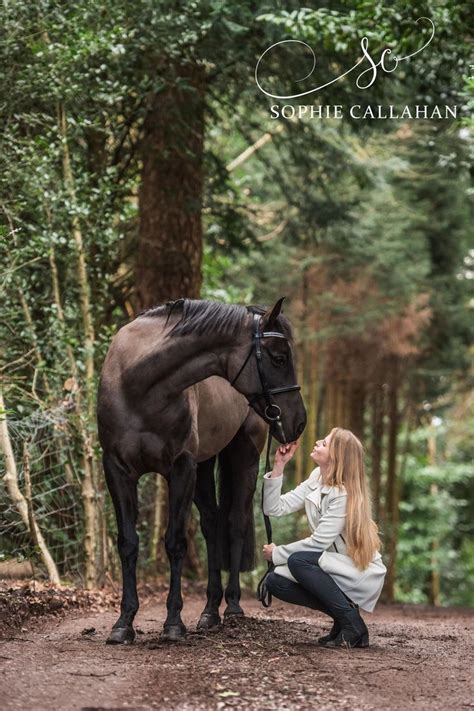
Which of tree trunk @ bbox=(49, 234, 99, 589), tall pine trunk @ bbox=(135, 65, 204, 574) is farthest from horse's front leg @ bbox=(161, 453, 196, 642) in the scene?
tall pine trunk @ bbox=(135, 65, 204, 574)

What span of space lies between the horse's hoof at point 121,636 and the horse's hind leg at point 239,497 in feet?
3.96

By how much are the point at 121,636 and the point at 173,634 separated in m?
0.33

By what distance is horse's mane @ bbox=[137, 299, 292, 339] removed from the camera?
636 centimetres

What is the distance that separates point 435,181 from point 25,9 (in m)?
13.7

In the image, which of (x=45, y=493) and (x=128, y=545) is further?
(x=45, y=493)

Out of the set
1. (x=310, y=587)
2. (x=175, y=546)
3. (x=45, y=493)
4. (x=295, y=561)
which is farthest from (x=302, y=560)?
(x=45, y=493)

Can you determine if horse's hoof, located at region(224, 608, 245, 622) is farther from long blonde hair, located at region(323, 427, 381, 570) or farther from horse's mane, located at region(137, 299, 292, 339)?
horse's mane, located at region(137, 299, 292, 339)

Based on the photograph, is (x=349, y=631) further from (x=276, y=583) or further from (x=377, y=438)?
(x=377, y=438)

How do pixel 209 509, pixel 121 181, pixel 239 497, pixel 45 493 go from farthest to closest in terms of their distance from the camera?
1. pixel 121 181
2. pixel 45 493
3. pixel 209 509
4. pixel 239 497

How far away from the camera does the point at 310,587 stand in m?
6.21

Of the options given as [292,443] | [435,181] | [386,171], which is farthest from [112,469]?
[435,181]

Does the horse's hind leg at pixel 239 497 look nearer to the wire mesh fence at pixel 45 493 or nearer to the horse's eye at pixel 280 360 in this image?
the horse's eye at pixel 280 360

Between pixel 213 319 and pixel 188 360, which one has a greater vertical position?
pixel 213 319

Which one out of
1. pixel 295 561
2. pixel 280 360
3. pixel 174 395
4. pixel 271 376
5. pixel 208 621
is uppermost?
pixel 280 360
